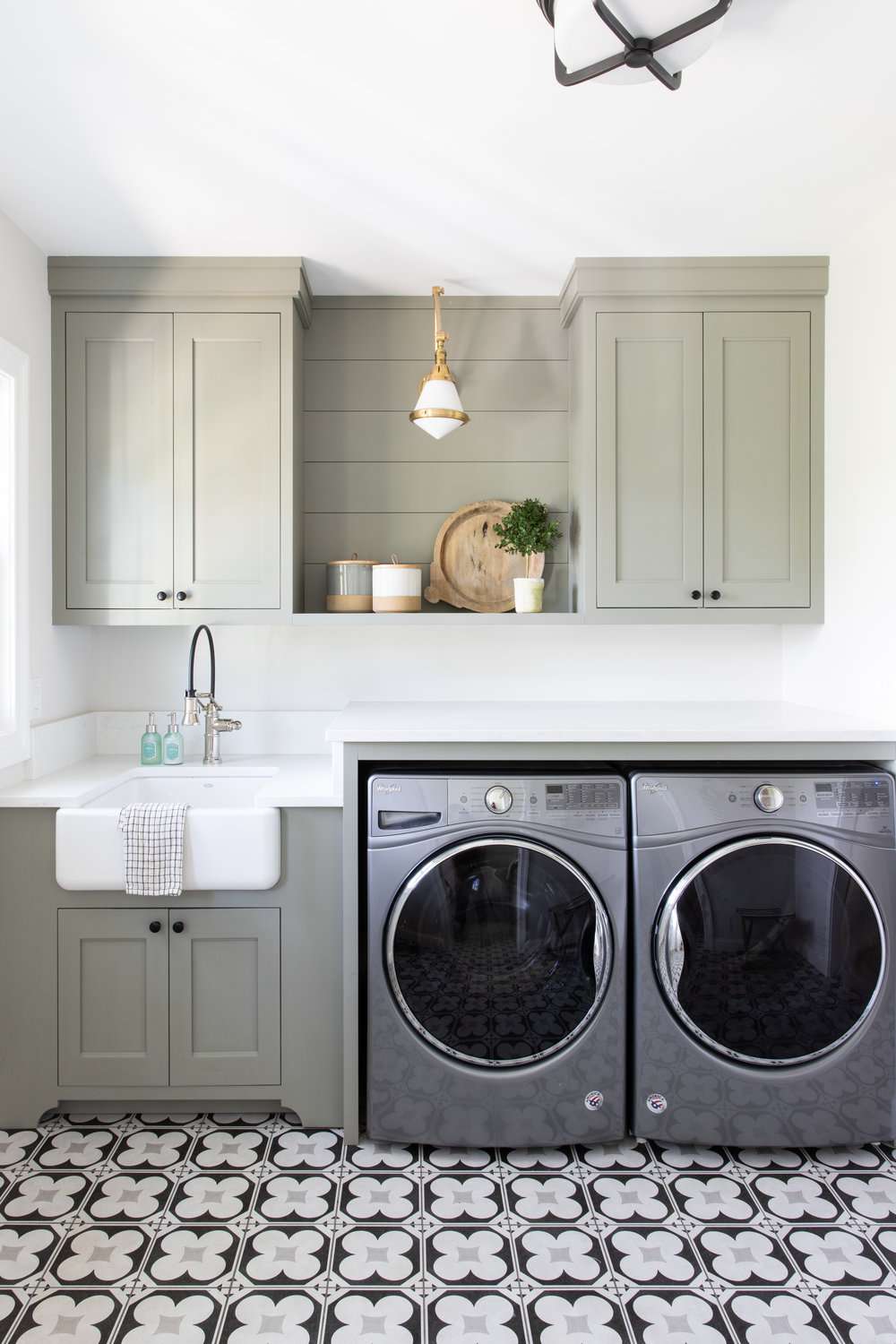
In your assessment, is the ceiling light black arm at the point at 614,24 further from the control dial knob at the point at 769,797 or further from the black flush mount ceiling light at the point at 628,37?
the control dial knob at the point at 769,797

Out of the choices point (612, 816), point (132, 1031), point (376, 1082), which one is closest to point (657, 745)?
point (612, 816)

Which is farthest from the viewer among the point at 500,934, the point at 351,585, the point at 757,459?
the point at 351,585

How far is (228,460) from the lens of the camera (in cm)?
253

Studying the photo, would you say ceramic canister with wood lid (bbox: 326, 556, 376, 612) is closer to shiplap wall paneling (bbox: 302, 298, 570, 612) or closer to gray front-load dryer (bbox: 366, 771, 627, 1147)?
shiplap wall paneling (bbox: 302, 298, 570, 612)

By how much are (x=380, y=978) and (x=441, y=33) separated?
6.50ft

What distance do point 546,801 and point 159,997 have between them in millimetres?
1119

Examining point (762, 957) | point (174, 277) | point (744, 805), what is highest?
point (174, 277)

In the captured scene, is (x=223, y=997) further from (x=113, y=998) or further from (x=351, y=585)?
(x=351, y=585)

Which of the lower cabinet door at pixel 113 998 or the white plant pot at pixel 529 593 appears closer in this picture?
the lower cabinet door at pixel 113 998

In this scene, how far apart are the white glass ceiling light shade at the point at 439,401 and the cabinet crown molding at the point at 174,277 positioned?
1.47 feet

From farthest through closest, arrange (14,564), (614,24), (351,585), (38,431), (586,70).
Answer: (351,585) → (38,431) → (14,564) → (586,70) → (614,24)

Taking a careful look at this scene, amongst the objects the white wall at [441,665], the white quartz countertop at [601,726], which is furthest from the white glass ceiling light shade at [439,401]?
the white quartz countertop at [601,726]

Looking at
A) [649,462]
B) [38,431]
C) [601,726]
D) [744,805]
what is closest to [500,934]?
[601,726]

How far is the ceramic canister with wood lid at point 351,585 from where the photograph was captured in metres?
2.64
